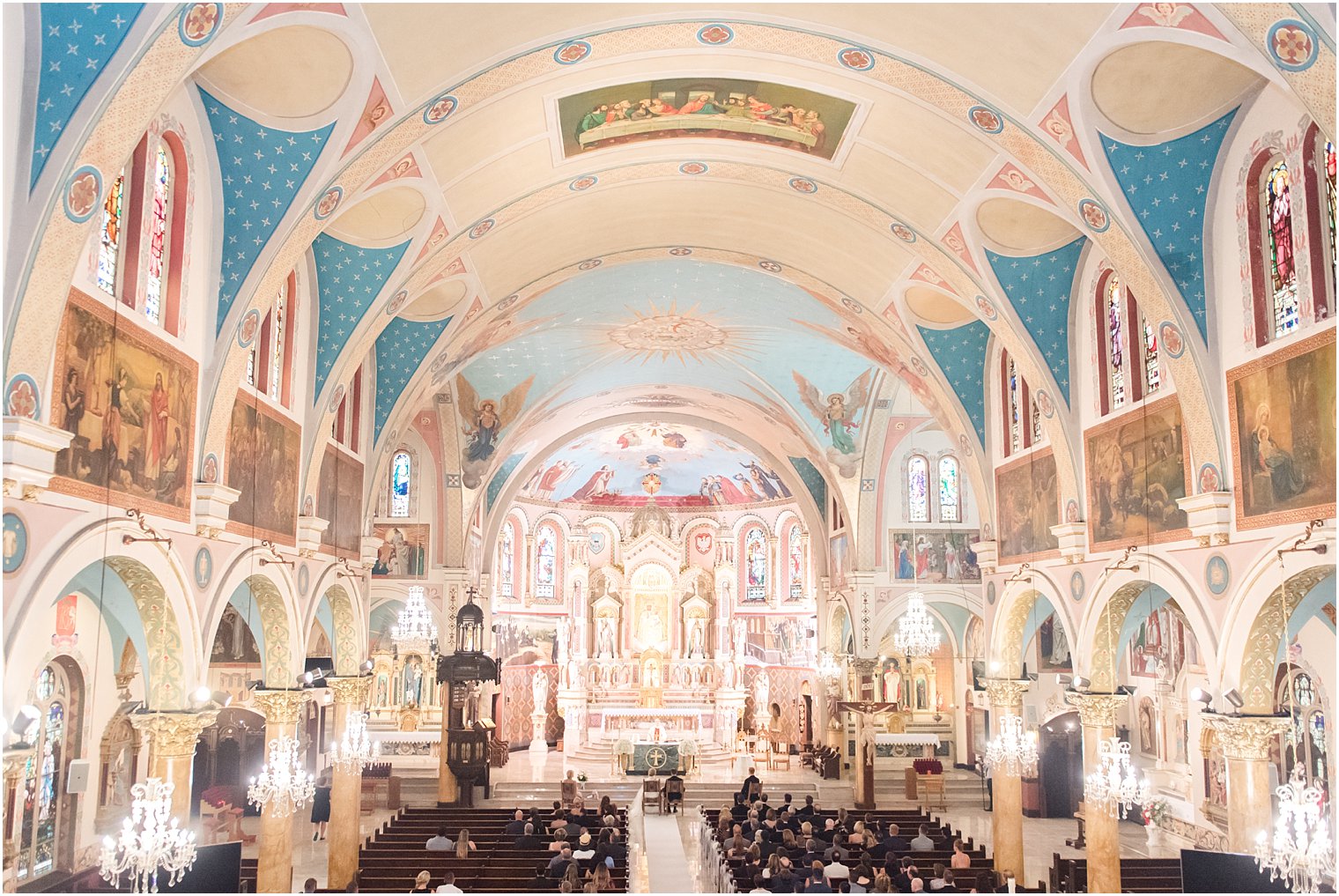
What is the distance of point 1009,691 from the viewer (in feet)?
68.4

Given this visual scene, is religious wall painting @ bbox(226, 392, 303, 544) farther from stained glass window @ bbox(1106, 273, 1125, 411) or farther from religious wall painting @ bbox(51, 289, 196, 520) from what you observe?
stained glass window @ bbox(1106, 273, 1125, 411)

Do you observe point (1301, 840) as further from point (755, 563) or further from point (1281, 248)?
point (755, 563)

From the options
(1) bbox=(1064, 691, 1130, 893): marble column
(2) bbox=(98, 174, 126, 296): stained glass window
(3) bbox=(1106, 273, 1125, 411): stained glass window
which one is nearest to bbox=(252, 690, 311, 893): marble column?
(2) bbox=(98, 174, 126, 296): stained glass window

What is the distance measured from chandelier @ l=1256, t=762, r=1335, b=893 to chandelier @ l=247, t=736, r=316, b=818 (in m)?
13.5

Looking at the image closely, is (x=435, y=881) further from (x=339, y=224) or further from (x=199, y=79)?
(x=199, y=79)

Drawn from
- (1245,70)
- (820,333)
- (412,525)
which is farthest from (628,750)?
(1245,70)

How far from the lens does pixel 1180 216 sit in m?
14.0

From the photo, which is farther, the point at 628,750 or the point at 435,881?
the point at 628,750

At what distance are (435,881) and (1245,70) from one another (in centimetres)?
1690

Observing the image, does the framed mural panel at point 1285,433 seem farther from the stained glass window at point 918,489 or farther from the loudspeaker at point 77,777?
the loudspeaker at point 77,777

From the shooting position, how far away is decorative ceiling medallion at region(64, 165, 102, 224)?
9180mm

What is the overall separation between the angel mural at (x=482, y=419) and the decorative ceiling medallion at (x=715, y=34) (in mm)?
15691

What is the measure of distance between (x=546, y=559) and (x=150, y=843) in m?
33.6

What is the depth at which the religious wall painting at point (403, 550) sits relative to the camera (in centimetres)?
3069
